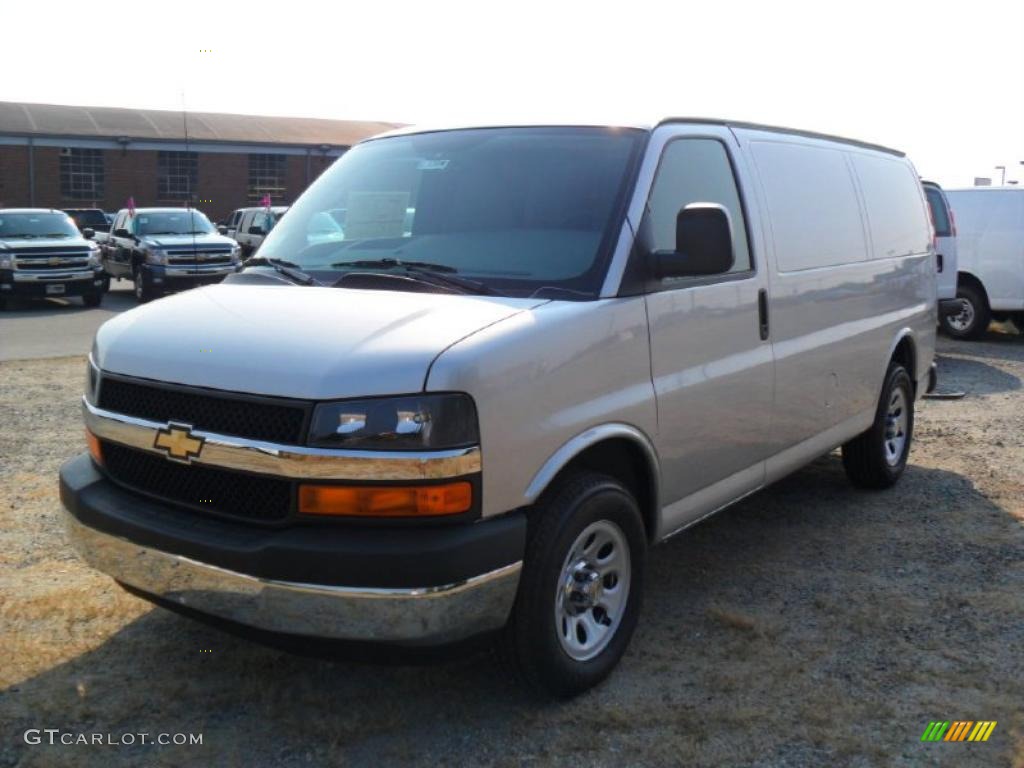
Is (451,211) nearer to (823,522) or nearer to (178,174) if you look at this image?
(823,522)

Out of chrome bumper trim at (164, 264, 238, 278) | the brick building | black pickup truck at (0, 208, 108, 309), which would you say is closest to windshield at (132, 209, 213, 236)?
chrome bumper trim at (164, 264, 238, 278)

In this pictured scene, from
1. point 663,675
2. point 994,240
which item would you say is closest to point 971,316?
point 994,240

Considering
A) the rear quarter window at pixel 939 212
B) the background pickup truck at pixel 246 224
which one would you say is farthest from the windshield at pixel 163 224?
the rear quarter window at pixel 939 212

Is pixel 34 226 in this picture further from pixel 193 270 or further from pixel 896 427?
pixel 896 427

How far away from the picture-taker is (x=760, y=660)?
14.1ft

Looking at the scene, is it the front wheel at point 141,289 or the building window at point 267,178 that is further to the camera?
the building window at point 267,178

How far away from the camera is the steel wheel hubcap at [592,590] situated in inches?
149

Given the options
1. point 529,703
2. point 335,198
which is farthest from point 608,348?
point 335,198

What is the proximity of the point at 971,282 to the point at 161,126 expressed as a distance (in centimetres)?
4370

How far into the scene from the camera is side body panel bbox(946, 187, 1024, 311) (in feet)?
48.2

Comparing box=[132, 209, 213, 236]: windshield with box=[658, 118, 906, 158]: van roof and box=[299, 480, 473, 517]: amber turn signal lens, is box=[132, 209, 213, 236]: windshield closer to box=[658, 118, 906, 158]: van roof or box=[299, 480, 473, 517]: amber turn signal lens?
box=[658, 118, 906, 158]: van roof

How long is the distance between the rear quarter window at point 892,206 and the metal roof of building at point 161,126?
4055 centimetres

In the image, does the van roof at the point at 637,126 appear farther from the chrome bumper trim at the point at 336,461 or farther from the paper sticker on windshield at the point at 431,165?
the chrome bumper trim at the point at 336,461

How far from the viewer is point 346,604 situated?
318 centimetres
